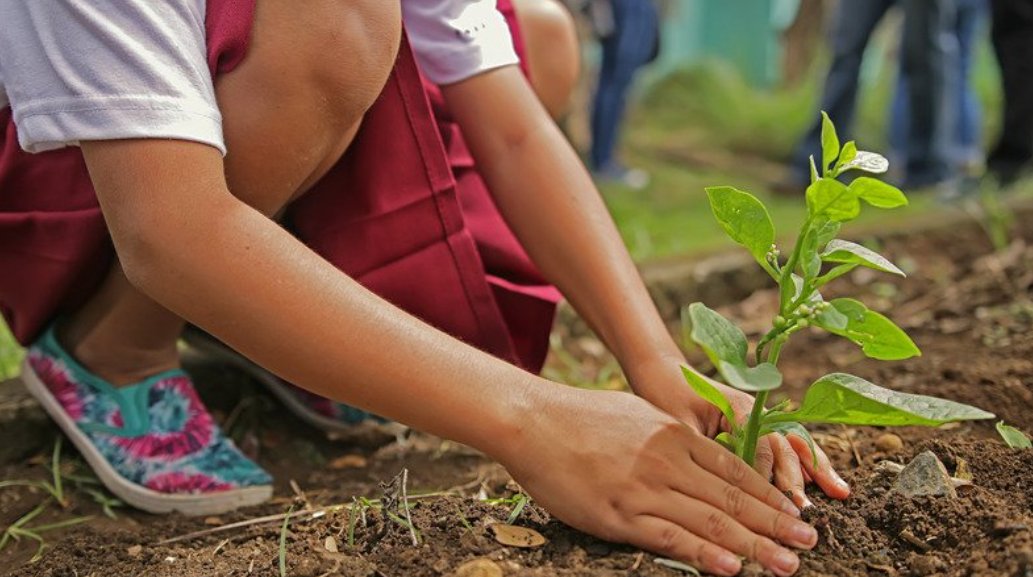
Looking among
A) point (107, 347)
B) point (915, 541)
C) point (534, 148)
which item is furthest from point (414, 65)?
point (915, 541)

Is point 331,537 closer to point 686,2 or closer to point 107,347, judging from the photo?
point 107,347

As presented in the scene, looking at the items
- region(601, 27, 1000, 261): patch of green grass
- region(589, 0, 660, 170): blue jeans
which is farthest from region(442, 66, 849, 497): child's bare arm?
region(589, 0, 660, 170): blue jeans

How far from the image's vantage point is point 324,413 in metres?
1.86

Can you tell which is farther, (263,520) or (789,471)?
(263,520)

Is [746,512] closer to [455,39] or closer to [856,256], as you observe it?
[856,256]

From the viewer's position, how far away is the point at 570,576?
3.66 ft

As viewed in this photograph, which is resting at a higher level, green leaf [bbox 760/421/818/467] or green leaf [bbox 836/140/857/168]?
green leaf [bbox 836/140/857/168]

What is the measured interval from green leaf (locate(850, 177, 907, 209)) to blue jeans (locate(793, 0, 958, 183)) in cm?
336

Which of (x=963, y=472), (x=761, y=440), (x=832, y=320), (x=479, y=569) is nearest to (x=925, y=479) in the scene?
(x=963, y=472)

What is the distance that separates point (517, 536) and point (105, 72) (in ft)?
2.17

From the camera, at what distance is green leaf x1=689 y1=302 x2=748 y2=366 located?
3.49 ft

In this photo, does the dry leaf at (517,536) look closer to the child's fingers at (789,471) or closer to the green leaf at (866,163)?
the child's fingers at (789,471)

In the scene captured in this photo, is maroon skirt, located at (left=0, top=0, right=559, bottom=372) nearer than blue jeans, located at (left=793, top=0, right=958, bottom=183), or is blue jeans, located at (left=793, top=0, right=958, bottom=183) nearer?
maroon skirt, located at (left=0, top=0, right=559, bottom=372)

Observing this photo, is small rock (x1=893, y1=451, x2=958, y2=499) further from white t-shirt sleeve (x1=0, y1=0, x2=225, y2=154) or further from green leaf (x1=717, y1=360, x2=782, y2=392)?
white t-shirt sleeve (x1=0, y1=0, x2=225, y2=154)
